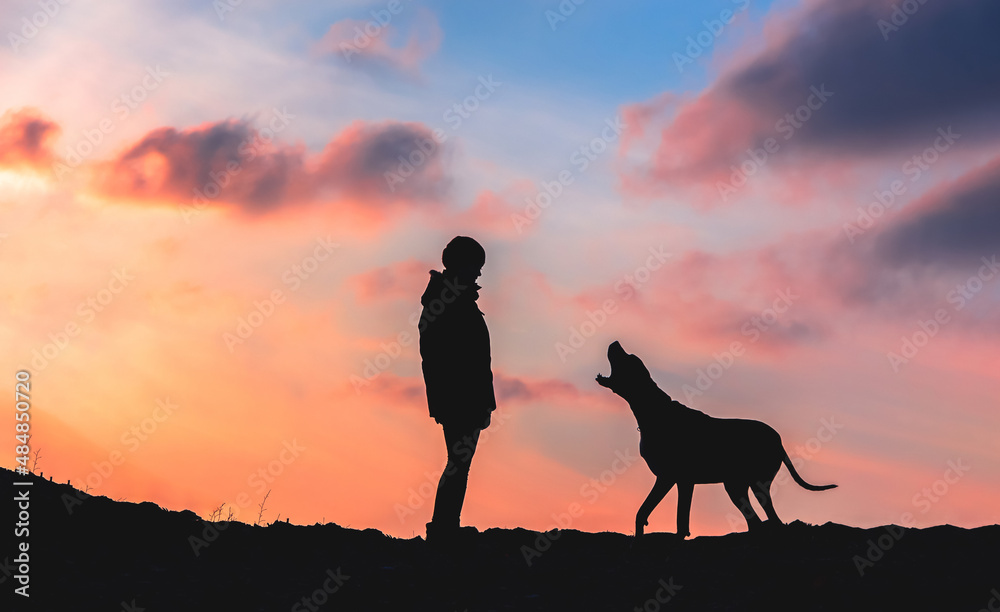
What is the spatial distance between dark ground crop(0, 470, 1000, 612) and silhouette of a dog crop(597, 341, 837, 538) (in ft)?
2.20

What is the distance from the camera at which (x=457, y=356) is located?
7797 mm

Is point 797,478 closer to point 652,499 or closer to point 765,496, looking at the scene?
point 765,496

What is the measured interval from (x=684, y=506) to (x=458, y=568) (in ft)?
8.86

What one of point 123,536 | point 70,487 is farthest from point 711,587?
point 70,487

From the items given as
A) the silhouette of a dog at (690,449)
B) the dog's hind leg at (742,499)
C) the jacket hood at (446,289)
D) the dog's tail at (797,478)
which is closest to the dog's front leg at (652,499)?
the silhouette of a dog at (690,449)

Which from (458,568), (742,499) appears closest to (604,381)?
(742,499)

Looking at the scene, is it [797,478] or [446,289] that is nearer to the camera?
[446,289]

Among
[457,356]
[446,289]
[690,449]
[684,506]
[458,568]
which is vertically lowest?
[458,568]

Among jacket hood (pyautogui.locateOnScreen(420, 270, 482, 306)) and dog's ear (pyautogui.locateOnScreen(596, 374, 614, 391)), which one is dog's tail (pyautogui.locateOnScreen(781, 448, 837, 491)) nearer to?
dog's ear (pyautogui.locateOnScreen(596, 374, 614, 391))

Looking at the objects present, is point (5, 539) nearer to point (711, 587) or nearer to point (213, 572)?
point (213, 572)

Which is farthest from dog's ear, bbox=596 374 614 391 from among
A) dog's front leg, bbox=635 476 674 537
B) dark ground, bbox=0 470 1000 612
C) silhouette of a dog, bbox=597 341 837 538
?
dark ground, bbox=0 470 1000 612

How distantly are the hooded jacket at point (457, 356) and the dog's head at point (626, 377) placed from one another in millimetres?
2042

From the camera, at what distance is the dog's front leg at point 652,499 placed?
8.91 meters

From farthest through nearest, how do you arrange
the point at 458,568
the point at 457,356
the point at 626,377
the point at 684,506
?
the point at 626,377 → the point at 684,506 → the point at 457,356 → the point at 458,568
